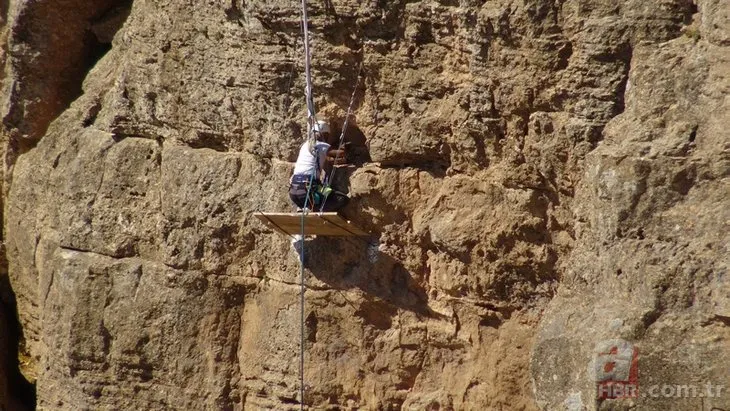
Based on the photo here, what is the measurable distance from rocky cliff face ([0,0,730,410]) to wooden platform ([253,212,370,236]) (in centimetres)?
18

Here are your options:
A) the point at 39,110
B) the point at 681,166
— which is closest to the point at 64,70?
the point at 39,110

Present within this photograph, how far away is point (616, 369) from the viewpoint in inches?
320

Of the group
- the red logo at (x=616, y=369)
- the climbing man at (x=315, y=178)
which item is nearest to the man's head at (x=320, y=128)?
the climbing man at (x=315, y=178)

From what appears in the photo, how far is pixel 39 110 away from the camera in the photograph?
1320 centimetres

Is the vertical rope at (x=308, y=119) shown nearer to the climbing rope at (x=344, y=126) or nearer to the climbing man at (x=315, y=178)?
the climbing man at (x=315, y=178)

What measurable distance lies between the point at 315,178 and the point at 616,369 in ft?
9.52

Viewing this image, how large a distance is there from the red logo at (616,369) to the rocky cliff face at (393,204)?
57 mm

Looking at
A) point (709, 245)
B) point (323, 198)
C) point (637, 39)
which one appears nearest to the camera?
point (709, 245)

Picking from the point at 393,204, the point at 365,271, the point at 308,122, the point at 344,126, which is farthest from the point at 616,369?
the point at 308,122

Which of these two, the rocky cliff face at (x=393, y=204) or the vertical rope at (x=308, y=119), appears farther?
the vertical rope at (x=308, y=119)

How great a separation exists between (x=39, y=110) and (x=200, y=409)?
3.78 meters

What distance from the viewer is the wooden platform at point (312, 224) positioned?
9758 millimetres

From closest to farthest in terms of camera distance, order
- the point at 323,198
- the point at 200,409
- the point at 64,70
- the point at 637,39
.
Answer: the point at 637,39 → the point at 323,198 → the point at 200,409 → the point at 64,70

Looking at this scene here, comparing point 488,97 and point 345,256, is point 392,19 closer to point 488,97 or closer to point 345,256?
point 488,97
